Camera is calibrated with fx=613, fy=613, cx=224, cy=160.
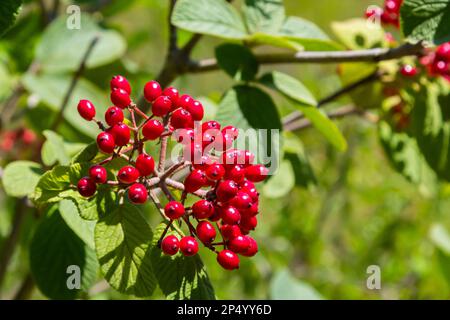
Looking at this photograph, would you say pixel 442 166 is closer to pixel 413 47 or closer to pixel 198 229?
pixel 413 47

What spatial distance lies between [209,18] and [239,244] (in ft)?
1.48

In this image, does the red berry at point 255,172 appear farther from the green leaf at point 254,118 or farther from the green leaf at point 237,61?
the green leaf at point 237,61

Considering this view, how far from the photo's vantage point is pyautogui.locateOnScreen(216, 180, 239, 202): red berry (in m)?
0.76

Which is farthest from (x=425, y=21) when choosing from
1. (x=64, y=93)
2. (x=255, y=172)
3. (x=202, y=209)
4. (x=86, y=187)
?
(x=64, y=93)

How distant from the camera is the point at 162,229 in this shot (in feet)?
2.63

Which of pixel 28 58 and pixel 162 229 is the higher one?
pixel 162 229

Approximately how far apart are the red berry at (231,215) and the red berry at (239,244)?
0.03 metres

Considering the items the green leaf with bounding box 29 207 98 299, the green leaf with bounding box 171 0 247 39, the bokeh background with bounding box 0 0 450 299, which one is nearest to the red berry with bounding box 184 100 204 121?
the green leaf with bounding box 171 0 247 39

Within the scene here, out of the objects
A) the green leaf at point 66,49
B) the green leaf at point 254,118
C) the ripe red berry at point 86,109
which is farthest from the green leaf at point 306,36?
the green leaf at point 66,49

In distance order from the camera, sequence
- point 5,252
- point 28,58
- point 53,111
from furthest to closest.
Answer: point 28,58 → point 53,111 → point 5,252

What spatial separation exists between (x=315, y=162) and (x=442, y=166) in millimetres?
1320

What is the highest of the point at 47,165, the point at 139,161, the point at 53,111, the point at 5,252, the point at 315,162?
the point at 139,161

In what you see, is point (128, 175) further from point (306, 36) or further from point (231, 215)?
point (306, 36)
